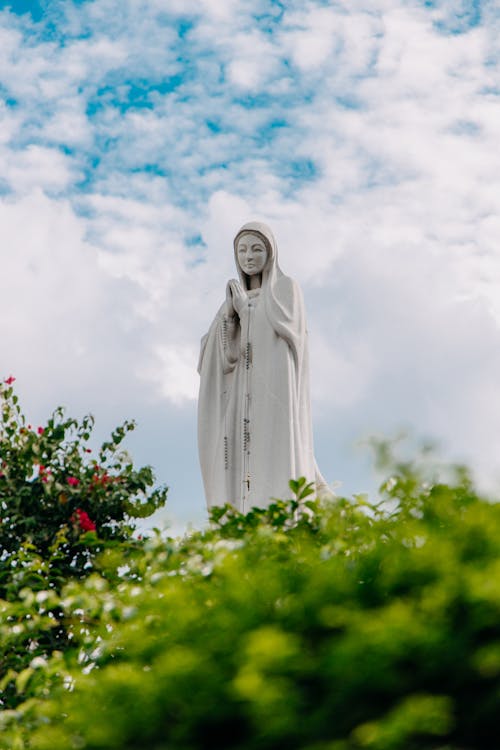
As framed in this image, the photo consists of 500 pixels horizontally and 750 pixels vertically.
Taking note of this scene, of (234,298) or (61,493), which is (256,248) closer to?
(234,298)

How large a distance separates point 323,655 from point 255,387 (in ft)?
19.4

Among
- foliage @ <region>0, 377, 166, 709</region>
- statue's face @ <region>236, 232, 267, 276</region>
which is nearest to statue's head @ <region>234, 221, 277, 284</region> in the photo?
statue's face @ <region>236, 232, 267, 276</region>

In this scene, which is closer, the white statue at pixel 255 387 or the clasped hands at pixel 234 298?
the white statue at pixel 255 387

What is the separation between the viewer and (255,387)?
8492 millimetres

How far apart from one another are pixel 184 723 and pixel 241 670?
0.26 meters

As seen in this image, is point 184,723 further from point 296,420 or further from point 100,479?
point 100,479

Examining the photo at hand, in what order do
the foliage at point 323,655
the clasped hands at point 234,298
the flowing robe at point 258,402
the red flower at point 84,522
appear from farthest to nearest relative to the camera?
the red flower at point 84,522, the clasped hands at point 234,298, the flowing robe at point 258,402, the foliage at point 323,655

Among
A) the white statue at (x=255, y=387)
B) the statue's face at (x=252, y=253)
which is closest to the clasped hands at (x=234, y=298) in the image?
the white statue at (x=255, y=387)

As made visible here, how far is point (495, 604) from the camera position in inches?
96.4

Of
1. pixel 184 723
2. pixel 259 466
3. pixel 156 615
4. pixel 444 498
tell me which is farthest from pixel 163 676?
pixel 259 466

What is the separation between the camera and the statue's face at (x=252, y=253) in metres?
8.80

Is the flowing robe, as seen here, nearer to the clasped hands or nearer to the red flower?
the clasped hands

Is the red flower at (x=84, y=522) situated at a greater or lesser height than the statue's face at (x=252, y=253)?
lesser

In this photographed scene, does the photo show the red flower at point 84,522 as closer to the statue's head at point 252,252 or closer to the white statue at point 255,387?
the white statue at point 255,387
